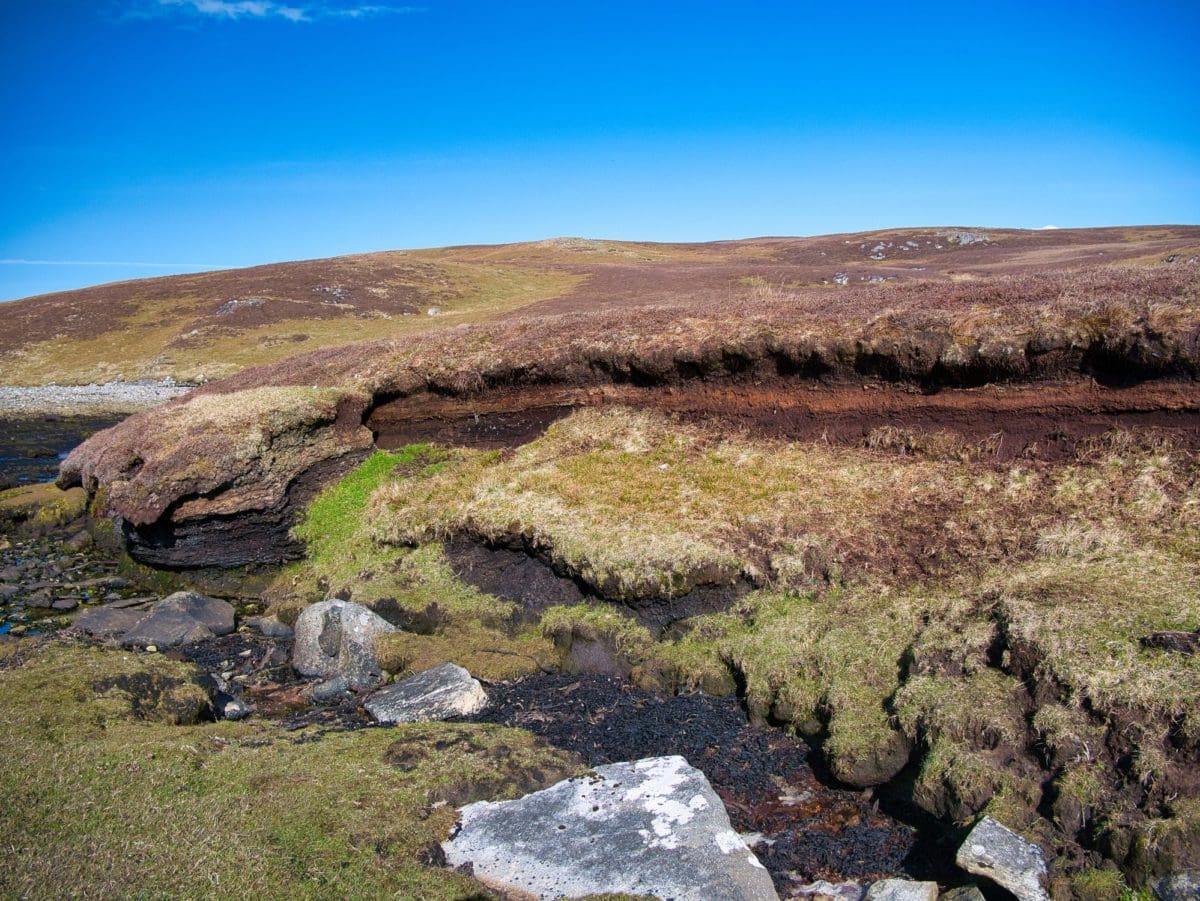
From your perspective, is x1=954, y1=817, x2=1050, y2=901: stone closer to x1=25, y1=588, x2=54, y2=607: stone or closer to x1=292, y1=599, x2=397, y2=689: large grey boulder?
x1=292, y1=599, x2=397, y2=689: large grey boulder

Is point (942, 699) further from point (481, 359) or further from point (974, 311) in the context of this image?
point (481, 359)

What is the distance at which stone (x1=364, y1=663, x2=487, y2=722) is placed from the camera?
11539mm

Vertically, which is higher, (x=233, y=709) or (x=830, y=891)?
(x=233, y=709)

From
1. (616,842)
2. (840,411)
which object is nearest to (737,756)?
(616,842)

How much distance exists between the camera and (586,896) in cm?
727

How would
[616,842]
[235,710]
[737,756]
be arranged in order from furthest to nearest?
[235,710] → [737,756] → [616,842]

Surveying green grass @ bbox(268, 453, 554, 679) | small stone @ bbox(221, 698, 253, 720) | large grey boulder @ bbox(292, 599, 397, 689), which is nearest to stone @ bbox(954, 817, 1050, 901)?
green grass @ bbox(268, 453, 554, 679)

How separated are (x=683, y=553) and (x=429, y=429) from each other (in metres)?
11.0

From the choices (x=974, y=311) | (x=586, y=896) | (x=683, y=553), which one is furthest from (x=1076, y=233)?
(x=586, y=896)

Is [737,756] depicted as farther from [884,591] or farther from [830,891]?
[884,591]

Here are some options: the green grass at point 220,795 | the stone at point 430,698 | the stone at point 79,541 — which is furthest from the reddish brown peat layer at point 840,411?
the green grass at point 220,795

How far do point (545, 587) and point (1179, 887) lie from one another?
10279 millimetres

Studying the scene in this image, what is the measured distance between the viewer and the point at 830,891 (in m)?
8.05

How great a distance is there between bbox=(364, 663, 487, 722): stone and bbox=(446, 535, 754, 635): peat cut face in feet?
8.32
